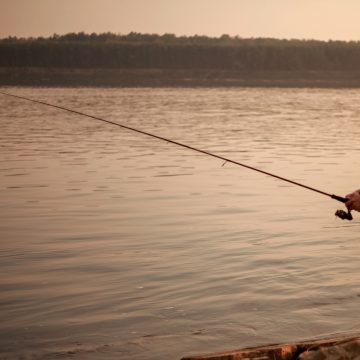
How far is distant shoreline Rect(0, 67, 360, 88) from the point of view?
94.6 m

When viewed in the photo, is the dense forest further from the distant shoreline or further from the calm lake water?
the calm lake water

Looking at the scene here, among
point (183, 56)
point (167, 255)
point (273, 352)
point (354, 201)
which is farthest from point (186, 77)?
point (273, 352)

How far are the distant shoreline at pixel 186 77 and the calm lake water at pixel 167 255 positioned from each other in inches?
3007

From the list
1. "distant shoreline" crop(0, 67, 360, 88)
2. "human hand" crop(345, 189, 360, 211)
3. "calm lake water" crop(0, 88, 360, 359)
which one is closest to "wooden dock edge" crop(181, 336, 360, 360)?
"calm lake water" crop(0, 88, 360, 359)

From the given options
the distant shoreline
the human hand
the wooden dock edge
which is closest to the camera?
the wooden dock edge

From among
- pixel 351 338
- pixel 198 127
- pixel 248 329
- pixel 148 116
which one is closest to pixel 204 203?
pixel 248 329

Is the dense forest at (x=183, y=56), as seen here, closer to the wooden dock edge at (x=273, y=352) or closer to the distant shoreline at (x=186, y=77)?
the distant shoreline at (x=186, y=77)

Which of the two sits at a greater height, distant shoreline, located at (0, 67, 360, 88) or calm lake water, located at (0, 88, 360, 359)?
distant shoreline, located at (0, 67, 360, 88)

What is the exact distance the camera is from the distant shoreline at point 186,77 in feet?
310

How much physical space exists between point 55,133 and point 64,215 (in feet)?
50.3

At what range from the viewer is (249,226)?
10.4 metres

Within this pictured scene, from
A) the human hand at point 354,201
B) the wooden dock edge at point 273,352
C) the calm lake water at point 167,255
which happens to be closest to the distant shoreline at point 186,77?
the calm lake water at point 167,255

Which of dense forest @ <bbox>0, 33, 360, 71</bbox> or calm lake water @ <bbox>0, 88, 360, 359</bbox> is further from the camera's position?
dense forest @ <bbox>0, 33, 360, 71</bbox>

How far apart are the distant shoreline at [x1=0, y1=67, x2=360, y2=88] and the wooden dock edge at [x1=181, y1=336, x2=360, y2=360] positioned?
3438 inches
